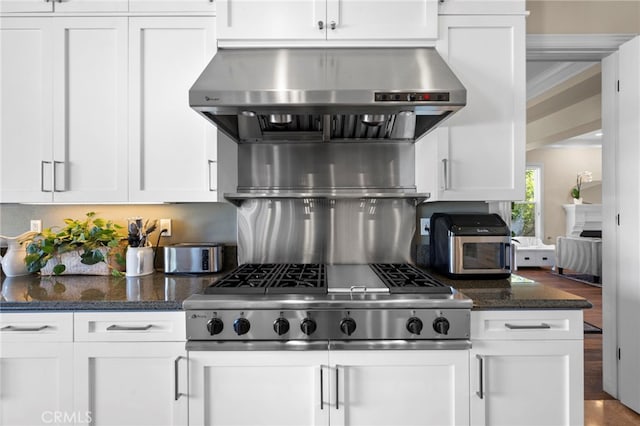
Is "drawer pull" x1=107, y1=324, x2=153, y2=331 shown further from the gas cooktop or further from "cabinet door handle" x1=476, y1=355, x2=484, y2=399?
"cabinet door handle" x1=476, y1=355, x2=484, y2=399

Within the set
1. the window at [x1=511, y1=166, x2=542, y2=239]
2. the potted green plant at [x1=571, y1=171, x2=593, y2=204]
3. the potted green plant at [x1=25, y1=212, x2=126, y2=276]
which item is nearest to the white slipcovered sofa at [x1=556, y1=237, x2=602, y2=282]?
the window at [x1=511, y1=166, x2=542, y2=239]

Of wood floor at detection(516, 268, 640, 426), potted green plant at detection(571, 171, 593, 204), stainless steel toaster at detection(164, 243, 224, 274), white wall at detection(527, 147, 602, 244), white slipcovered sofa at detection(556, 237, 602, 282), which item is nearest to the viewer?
stainless steel toaster at detection(164, 243, 224, 274)

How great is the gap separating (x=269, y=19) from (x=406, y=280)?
1.44 metres

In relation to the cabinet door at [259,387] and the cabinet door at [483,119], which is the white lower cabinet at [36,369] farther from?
the cabinet door at [483,119]

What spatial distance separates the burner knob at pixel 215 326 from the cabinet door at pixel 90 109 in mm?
899

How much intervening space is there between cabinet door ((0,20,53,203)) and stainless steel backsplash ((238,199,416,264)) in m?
1.06

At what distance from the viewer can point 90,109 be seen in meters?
1.87

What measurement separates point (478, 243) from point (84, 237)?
207 centimetres

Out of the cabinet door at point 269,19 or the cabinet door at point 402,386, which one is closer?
the cabinet door at point 402,386

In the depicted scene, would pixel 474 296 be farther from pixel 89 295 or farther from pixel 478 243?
pixel 89 295

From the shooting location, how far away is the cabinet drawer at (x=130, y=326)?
4.83ft

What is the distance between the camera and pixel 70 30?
73.2 inches

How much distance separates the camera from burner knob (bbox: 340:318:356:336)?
1428 millimetres

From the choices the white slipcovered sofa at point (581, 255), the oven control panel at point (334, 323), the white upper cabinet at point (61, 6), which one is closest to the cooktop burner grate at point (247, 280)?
the oven control panel at point (334, 323)
